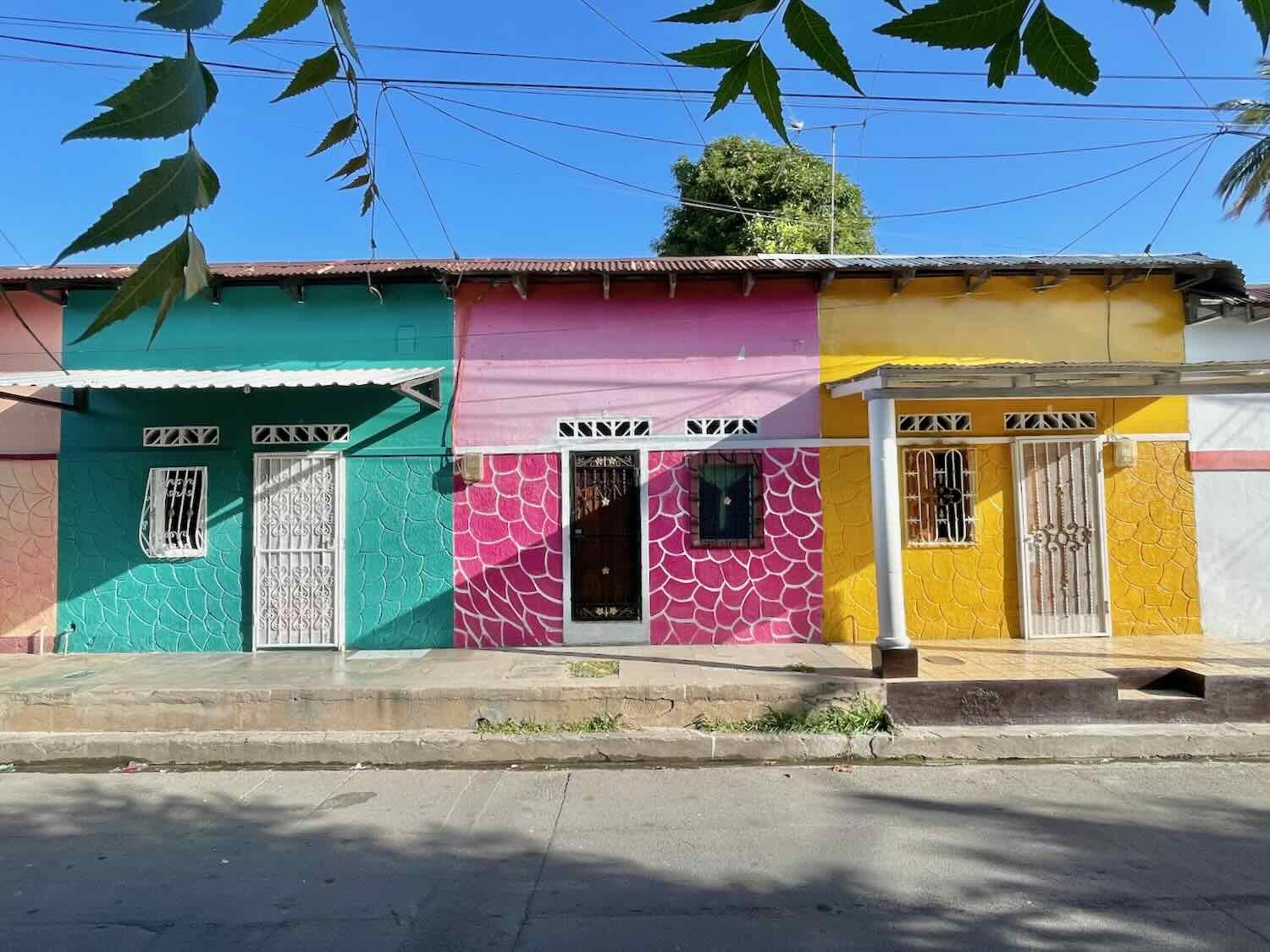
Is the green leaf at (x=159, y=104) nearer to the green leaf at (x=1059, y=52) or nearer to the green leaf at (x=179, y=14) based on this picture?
the green leaf at (x=179, y=14)

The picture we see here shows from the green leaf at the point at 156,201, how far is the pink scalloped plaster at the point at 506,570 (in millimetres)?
7321

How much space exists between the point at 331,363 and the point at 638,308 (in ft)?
11.2

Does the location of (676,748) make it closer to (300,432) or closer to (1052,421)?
(300,432)

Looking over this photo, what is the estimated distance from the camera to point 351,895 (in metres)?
3.62

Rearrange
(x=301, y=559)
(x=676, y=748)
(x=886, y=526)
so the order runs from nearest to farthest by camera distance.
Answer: (x=676, y=748) < (x=886, y=526) < (x=301, y=559)

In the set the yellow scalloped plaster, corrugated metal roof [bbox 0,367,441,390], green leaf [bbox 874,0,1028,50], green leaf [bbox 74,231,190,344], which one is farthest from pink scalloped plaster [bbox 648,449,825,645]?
green leaf [bbox 74,231,190,344]

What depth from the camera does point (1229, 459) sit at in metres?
8.29

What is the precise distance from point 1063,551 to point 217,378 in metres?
8.85

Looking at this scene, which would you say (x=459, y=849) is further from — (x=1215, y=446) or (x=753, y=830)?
(x=1215, y=446)

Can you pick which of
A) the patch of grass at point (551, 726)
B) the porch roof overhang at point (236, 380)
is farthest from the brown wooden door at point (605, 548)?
the patch of grass at point (551, 726)

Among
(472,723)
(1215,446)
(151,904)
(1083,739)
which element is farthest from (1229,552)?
(151,904)

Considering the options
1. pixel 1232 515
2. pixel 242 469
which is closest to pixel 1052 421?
pixel 1232 515

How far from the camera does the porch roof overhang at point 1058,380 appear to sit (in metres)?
6.87

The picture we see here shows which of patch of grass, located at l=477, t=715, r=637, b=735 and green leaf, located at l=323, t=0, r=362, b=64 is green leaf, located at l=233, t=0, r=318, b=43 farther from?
patch of grass, located at l=477, t=715, r=637, b=735
